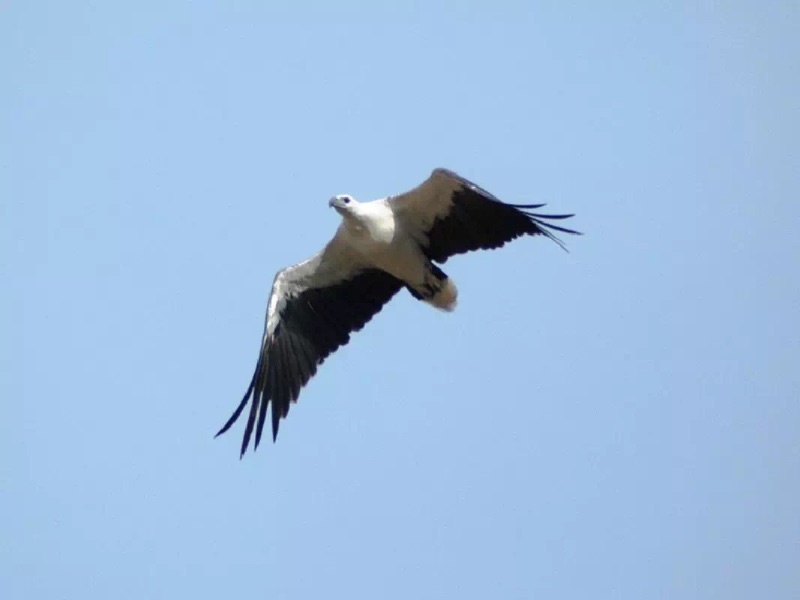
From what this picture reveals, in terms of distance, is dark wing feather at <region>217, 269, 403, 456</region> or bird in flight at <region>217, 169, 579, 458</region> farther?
dark wing feather at <region>217, 269, 403, 456</region>

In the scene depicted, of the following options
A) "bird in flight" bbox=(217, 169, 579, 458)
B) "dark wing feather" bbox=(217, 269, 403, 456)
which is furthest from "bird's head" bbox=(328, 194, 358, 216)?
"dark wing feather" bbox=(217, 269, 403, 456)

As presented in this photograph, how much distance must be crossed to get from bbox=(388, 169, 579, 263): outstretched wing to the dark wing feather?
854 mm

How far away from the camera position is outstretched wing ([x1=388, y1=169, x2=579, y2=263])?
1286 cm

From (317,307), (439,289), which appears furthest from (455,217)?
(317,307)

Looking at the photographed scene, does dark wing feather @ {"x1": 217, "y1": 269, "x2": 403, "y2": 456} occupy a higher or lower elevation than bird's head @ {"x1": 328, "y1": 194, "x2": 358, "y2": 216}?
lower

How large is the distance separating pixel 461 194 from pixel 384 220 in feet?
2.86

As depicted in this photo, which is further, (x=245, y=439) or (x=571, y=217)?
(x=245, y=439)

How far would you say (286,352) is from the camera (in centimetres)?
1389

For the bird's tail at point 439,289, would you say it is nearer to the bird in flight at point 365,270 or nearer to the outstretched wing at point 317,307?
the bird in flight at point 365,270

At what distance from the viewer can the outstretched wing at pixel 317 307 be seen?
13852mm

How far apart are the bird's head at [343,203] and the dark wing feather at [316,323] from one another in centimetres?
102

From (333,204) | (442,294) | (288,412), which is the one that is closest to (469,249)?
(442,294)

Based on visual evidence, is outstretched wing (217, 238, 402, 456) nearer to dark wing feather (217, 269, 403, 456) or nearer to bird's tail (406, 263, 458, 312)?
dark wing feather (217, 269, 403, 456)

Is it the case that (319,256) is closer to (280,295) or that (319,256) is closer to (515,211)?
(280,295)
